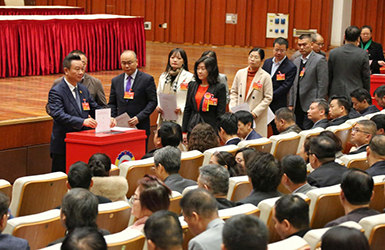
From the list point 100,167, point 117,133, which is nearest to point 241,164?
point 100,167

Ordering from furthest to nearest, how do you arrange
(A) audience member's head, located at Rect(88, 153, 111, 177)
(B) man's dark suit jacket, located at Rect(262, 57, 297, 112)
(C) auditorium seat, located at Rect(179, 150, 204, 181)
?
(B) man's dark suit jacket, located at Rect(262, 57, 297, 112) → (C) auditorium seat, located at Rect(179, 150, 204, 181) → (A) audience member's head, located at Rect(88, 153, 111, 177)

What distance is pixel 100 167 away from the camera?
3598mm

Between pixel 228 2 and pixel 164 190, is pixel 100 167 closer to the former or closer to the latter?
pixel 164 190

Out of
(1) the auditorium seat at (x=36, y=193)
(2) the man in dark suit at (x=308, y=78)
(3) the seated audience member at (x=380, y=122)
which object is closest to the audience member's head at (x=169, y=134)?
(1) the auditorium seat at (x=36, y=193)

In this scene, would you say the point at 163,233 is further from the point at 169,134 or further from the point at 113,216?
the point at 169,134

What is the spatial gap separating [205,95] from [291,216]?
291cm

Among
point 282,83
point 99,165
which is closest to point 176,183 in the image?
point 99,165

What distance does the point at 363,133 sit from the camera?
4.84 m

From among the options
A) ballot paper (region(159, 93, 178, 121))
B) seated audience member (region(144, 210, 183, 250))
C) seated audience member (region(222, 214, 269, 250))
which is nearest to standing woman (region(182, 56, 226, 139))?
ballot paper (region(159, 93, 178, 121))

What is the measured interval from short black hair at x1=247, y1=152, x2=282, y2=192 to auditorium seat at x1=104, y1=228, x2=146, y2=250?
102 cm

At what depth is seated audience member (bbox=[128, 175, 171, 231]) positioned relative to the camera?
2871mm

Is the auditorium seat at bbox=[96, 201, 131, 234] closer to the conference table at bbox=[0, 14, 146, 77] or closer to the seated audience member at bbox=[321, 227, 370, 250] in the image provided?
the seated audience member at bbox=[321, 227, 370, 250]

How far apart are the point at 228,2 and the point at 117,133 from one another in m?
10.3

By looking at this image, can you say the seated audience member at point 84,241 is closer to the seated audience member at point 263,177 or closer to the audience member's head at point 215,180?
the audience member's head at point 215,180
